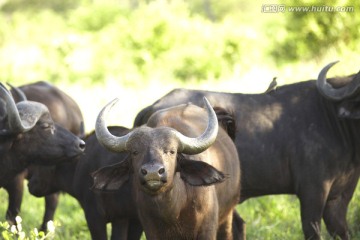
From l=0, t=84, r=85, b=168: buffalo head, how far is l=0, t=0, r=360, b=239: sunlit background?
7444 mm

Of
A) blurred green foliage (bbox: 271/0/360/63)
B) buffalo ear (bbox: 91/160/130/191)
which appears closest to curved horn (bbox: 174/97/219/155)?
buffalo ear (bbox: 91/160/130/191)

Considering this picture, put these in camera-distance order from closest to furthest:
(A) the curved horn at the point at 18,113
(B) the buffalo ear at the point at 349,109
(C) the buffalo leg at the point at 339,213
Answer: (A) the curved horn at the point at 18,113 < (B) the buffalo ear at the point at 349,109 < (C) the buffalo leg at the point at 339,213

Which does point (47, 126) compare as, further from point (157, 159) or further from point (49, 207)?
point (157, 159)

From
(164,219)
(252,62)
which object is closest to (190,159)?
(164,219)

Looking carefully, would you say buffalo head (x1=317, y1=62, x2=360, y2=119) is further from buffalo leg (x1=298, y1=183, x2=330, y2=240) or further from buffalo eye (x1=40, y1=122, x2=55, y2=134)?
buffalo eye (x1=40, y1=122, x2=55, y2=134)

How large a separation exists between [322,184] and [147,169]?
9.37 feet

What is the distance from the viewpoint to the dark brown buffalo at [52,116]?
966 centimetres

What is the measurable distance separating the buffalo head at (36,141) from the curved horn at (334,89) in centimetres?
229

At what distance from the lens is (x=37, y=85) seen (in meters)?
10.7

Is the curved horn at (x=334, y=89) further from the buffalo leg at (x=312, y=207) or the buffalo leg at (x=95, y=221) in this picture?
the buffalo leg at (x=95, y=221)

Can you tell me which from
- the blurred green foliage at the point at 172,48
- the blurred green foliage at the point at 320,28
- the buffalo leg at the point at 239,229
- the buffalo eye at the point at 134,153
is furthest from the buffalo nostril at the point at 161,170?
the blurred green foliage at the point at 172,48

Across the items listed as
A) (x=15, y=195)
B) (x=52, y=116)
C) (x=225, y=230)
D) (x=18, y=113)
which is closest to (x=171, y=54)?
(x=52, y=116)

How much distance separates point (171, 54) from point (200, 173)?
19.3 m

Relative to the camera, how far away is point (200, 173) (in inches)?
236
